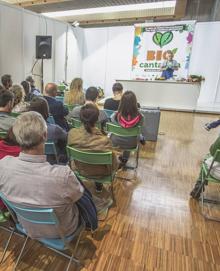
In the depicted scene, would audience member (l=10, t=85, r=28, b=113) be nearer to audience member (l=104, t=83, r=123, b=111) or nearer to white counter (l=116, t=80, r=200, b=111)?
audience member (l=104, t=83, r=123, b=111)

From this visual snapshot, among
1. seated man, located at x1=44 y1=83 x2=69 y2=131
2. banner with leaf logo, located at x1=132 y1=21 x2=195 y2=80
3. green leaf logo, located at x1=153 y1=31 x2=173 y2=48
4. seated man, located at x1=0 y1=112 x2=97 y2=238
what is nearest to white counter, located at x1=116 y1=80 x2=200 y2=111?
banner with leaf logo, located at x1=132 y1=21 x2=195 y2=80

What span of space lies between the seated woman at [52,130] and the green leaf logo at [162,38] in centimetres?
695

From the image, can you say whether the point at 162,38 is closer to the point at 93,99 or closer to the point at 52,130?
the point at 93,99

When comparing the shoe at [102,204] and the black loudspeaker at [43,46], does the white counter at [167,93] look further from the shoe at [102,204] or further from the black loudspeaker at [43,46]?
the shoe at [102,204]

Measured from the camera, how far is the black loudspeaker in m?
6.65

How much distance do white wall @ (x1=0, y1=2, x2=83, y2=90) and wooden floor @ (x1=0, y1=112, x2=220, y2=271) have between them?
539 cm

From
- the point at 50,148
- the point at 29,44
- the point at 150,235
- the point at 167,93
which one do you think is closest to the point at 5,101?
the point at 50,148

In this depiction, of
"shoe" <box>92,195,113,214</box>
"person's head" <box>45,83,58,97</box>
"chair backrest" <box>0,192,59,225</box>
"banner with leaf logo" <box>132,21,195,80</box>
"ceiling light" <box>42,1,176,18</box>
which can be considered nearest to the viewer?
"chair backrest" <box>0,192,59,225</box>

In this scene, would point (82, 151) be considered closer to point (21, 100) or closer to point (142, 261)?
point (142, 261)

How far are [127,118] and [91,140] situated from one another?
935 millimetres

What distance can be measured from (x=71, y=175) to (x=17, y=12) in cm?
688

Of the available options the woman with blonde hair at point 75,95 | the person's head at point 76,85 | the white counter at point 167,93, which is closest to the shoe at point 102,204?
the woman with blonde hair at point 75,95

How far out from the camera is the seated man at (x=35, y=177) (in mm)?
1165

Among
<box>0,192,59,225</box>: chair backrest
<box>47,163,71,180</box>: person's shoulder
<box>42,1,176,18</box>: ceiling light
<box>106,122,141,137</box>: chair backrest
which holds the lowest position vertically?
<box>0,192,59,225</box>: chair backrest
